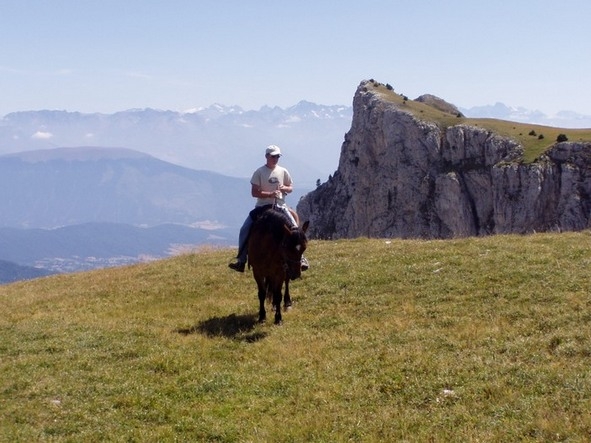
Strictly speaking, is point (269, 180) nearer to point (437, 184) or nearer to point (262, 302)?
point (262, 302)

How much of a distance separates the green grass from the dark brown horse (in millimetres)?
91347

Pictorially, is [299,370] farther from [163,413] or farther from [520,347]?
[520,347]

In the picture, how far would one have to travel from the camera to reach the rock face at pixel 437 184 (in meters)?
95.6

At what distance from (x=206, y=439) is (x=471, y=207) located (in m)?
104

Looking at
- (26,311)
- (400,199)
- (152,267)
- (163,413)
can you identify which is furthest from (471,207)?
(163,413)

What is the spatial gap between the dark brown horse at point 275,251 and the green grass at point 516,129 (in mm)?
91347

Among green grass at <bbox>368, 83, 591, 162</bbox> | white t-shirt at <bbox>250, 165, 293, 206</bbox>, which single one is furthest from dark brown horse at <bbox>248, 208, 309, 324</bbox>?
green grass at <bbox>368, 83, 591, 162</bbox>

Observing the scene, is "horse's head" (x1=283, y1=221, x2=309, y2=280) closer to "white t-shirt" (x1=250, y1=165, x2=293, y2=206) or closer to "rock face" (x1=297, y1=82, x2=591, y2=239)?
"white t-shirt" (x1=250, y1=165, x2=293, y2=206)

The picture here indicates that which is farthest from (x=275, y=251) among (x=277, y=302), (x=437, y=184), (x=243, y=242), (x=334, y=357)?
(x=437, y=184)

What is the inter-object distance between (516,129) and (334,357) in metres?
106

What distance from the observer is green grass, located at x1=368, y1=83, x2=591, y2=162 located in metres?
102

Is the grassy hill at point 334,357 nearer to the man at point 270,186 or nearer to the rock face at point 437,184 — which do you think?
the man at point 270,186

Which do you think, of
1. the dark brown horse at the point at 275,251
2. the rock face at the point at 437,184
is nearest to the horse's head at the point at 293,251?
the dark brown horse at the point at 275,251

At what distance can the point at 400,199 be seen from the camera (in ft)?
396
